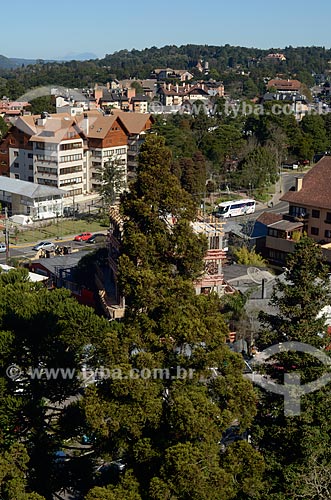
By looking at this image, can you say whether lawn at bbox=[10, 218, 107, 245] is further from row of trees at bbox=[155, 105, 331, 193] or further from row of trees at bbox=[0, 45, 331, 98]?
row of trees at bbox=[0, 45, 331, 98]

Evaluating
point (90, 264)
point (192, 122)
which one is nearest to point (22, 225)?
point (90, 264)

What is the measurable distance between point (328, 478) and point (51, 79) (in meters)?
71.6

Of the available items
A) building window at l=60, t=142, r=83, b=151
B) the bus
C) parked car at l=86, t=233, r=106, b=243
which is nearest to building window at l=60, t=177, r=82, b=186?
building window at l=60, t=142, r=83, b=151

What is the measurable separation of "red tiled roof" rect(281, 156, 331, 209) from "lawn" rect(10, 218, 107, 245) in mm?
7385

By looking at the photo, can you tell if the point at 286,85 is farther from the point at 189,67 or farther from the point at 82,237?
the point at 82,237

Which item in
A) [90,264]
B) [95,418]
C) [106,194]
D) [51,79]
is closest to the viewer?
[95,418]

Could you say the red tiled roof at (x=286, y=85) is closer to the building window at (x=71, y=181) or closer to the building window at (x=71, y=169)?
the building window at (x=71, y=169)

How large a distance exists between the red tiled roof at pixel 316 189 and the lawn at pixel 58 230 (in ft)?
24.2

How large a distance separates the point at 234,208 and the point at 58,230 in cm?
679

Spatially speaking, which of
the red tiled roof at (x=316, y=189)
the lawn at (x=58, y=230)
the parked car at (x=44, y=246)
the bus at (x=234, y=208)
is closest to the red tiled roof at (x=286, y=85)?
the bus at (x=234, y=208)

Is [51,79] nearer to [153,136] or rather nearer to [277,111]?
[277,111]

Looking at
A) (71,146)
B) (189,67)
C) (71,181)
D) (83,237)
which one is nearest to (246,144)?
(71,146)

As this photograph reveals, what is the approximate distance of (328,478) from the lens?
6781mm

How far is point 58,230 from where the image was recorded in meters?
24.4
